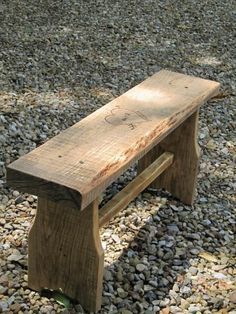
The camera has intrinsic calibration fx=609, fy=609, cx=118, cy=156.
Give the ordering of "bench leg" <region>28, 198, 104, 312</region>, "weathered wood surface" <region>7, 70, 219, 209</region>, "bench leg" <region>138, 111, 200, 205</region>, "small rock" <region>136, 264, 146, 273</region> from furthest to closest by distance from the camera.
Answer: "bench leg" <region>138, 111, 200, 205</region> → "small rock" <region>136, 264, 146, 273</region> → "bench leg" <region>28, 198, 104, 312</region> → "weathered wood surface" <region>7, 70, 219, 209</region>

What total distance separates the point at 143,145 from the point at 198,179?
4.12 ft

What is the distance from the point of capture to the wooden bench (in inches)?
83.9

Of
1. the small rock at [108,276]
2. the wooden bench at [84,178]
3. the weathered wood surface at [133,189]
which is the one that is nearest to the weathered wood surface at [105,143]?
the wooden bench at [84,178]

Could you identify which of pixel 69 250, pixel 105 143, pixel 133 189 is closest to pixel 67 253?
pixel 69 250

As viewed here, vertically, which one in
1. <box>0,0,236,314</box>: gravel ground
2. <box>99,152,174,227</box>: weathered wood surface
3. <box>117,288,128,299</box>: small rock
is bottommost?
<box>0,0,236,314</box>: gravel ground

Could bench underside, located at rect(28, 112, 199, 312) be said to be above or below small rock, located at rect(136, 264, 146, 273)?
above

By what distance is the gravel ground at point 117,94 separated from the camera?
2684mm

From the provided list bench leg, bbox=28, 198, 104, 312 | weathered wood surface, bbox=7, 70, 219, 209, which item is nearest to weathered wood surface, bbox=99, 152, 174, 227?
bench leg, bbox=28, 198, 104, 312

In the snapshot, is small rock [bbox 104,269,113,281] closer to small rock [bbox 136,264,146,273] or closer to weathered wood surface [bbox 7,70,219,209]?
small rock [bbox 136,264,146,273]

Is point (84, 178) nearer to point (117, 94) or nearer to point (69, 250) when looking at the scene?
point (69, 250)

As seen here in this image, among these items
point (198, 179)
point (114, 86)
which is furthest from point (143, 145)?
point (114, 86)

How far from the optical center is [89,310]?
2502 mm

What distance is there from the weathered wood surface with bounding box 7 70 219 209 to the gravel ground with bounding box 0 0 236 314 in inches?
24.2

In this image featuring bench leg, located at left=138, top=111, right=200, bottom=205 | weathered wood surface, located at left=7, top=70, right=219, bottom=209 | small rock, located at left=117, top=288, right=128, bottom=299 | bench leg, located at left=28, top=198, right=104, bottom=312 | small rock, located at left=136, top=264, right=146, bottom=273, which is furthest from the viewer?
bench leg, located at left=138, top=111, right=200, bottom=205
